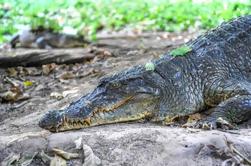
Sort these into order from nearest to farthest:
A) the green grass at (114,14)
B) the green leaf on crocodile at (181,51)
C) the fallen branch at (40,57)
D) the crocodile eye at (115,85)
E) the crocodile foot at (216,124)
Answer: the crocodile foot at (216,124) < the crocodile eye at (115,85) < the green leaf on crocodile at (181,51) < the fallen branch at (40,57) < the green grass at (114,14)

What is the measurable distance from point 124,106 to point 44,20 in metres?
7.47

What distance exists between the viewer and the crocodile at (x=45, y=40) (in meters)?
A: 11.1

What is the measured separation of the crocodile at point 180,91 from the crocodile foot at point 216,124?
0.01 m

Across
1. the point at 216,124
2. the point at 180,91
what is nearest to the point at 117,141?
the point at 216,124

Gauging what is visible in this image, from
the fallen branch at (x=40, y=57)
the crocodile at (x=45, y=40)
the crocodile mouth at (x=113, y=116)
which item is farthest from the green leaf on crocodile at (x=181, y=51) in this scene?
the crocodile at (x=45, y=40)

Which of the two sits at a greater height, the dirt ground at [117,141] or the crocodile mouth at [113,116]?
the crocodile mouth at [113,116]

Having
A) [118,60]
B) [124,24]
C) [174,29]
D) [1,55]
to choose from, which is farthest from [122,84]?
[124,24]

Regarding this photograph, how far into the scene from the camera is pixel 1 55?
9969 mm

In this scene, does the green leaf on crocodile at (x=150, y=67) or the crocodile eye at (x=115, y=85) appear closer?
the crocodile eye at (x=115, y=85)

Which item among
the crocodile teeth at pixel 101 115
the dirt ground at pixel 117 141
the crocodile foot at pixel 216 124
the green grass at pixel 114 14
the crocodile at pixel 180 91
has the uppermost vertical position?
the green grass at pixel 114 14

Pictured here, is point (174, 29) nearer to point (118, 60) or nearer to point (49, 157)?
point (118, 60)

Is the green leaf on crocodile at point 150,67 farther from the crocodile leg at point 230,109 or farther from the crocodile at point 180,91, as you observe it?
the crocodile leg at point 230,109

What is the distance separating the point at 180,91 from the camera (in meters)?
5.78

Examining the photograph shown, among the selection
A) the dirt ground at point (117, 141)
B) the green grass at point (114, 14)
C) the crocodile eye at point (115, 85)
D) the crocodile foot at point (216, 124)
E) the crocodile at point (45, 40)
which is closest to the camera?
the dirt ground at point (117, 141)
